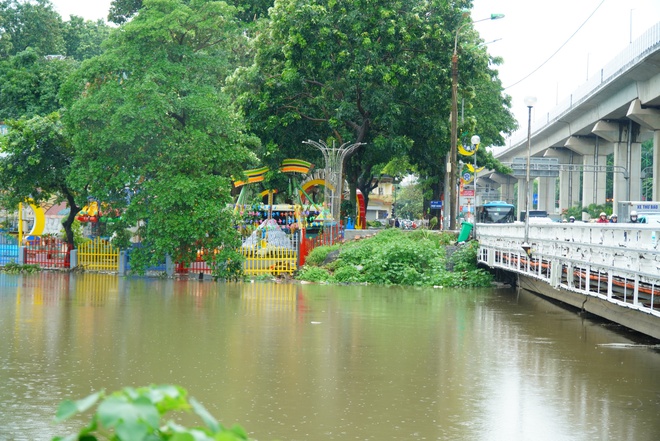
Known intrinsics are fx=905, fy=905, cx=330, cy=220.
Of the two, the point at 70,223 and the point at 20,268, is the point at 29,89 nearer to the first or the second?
the point at 70,223

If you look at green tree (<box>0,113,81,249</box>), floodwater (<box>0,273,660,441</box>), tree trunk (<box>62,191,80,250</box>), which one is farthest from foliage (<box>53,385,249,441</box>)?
tree trunk (<box>62,191,80,250</box>)

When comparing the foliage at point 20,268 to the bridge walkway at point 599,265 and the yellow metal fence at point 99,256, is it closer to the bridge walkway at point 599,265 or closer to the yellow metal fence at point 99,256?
the yellow metal fence at point 99,256

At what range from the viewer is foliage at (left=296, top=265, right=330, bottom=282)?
108 feet

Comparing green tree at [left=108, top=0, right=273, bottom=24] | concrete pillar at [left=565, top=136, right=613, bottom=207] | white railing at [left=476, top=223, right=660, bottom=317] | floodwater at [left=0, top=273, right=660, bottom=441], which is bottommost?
floodwater at [left=0, top=273, right=660, bottom=441]

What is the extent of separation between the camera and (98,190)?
33.1m

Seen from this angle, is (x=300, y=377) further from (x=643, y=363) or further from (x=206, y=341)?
(x=643, y=363)

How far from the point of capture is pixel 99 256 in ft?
119

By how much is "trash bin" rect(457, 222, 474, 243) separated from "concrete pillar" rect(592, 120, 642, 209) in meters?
25.1

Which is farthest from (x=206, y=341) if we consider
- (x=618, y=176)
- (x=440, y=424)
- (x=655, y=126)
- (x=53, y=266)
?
(x=618, y=176)

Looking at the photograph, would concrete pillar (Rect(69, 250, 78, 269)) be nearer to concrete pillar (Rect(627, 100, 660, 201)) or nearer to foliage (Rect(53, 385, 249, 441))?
concrete pillar (Rect(627, 100, 660, 201))

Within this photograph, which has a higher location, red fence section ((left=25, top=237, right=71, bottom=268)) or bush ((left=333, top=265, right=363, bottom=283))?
red fence section ((left=25, top=237, right=71, bottom=268))

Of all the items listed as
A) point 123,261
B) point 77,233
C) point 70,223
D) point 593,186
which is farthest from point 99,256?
point 593,186

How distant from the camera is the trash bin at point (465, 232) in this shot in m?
36.3

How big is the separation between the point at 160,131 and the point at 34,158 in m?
5.62
